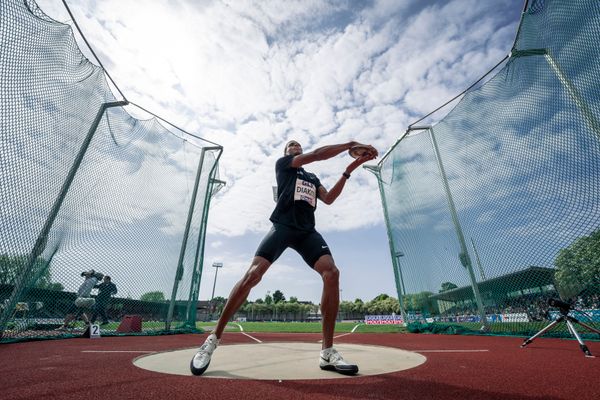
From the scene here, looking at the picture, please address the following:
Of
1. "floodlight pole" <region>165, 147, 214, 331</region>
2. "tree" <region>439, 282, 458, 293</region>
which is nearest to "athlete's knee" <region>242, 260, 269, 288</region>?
"floodlight pole" <region>165, 147, 214, 331</region>

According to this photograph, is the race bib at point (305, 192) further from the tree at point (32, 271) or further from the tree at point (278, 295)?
the tree at point (278, 295)

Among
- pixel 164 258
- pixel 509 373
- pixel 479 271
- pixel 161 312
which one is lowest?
pixel 509 373

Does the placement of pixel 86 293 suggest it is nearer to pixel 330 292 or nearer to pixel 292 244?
pixel 292 244

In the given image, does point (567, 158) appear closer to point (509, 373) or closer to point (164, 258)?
point (509, 373)

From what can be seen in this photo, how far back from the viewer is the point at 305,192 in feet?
9.32

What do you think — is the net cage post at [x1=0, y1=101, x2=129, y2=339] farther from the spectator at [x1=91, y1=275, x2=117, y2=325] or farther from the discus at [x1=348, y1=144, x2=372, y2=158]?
the discus at [x1=348, y1=144, x2=372, y2=158]

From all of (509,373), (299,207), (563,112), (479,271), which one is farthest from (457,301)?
(299,207)

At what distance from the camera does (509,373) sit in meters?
1.98

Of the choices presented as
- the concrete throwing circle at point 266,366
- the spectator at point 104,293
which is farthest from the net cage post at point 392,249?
the spectator at point 104,293

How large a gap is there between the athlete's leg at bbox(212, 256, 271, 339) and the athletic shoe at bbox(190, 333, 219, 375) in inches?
3.4

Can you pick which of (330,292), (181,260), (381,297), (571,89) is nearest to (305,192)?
(330,292)

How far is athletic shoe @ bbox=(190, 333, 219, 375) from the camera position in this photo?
1930mm

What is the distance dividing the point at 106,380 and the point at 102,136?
4.81 metres

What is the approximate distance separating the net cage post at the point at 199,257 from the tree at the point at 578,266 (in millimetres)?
7590
